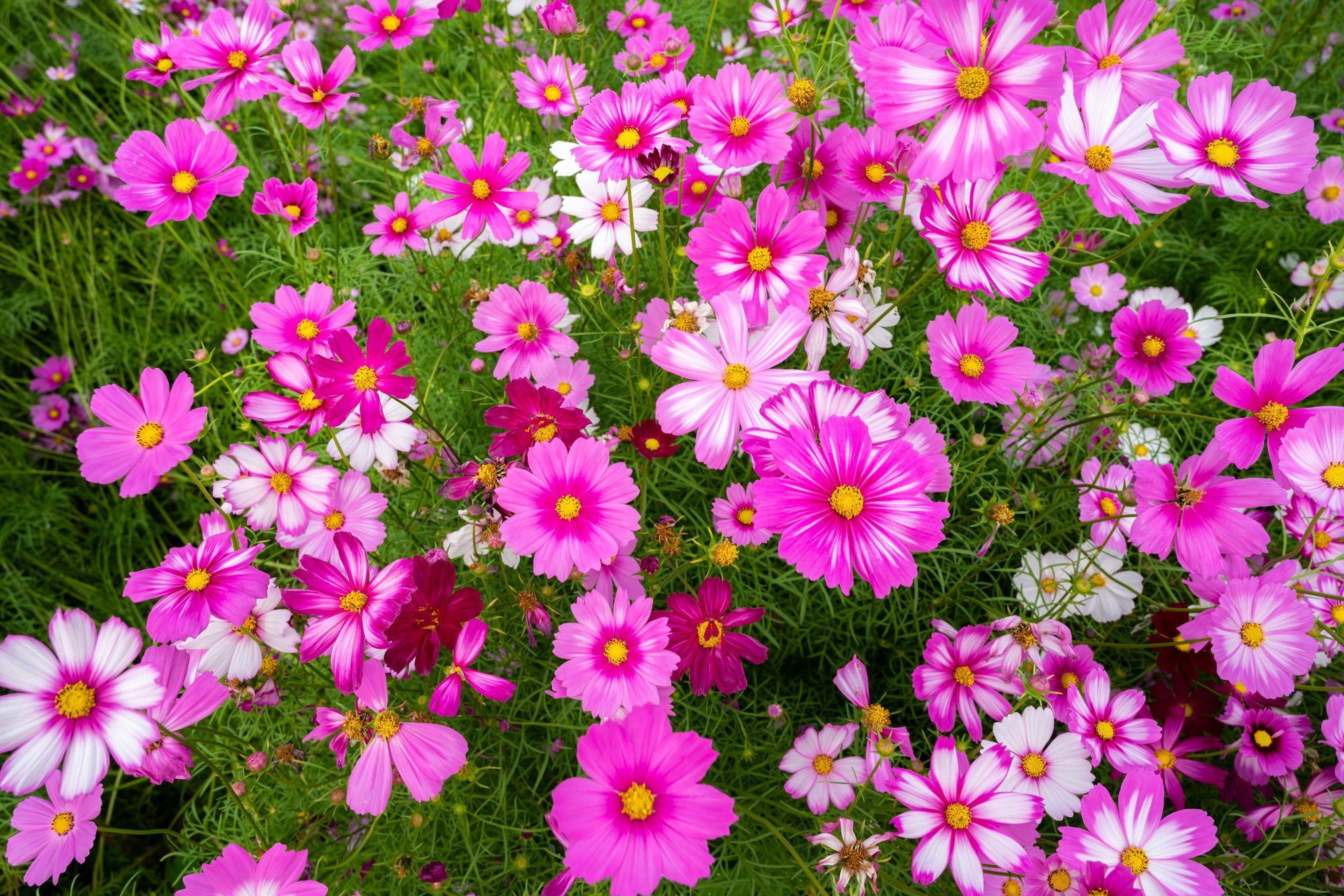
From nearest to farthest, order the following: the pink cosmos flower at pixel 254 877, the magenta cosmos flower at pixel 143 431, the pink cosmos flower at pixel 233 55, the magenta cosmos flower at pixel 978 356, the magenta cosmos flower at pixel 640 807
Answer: the magenta cosmos flower at pixel 640 807 < the pink cosmos flower at pixel 254 877 < the magenta cosmos flower at pixel 143 431 < the magenta cosmos flower at pixel 978 356 < the pink cosmos flower at pixel 233 55

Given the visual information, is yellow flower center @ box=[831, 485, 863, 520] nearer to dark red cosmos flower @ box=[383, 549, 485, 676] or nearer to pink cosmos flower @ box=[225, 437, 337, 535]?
dark red cosmos flower @ box=[383, 549, 485, 676]

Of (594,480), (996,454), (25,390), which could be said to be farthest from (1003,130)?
(25,390)

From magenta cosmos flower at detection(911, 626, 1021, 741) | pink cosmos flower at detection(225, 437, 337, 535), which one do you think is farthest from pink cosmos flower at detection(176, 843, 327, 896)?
magenta cosmos flower at detection(911, 626, 1021, 741)

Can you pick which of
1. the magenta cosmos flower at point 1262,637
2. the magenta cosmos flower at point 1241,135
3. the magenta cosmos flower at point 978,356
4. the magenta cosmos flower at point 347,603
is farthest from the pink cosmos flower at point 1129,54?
the magenta cosmos flower at point 347,603

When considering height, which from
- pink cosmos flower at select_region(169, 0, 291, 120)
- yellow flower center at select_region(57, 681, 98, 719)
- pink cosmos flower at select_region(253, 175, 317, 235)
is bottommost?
yellow flower center at select_region(57, 681, 98, 719)

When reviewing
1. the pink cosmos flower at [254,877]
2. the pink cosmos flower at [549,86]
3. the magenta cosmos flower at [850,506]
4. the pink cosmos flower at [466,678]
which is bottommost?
the pink cosmos flower at [254,877]

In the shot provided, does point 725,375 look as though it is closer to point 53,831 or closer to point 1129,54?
point 1129,54

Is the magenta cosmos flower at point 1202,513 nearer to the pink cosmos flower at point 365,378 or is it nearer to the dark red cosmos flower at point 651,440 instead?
the dark red cosmos flower at point 651,440
